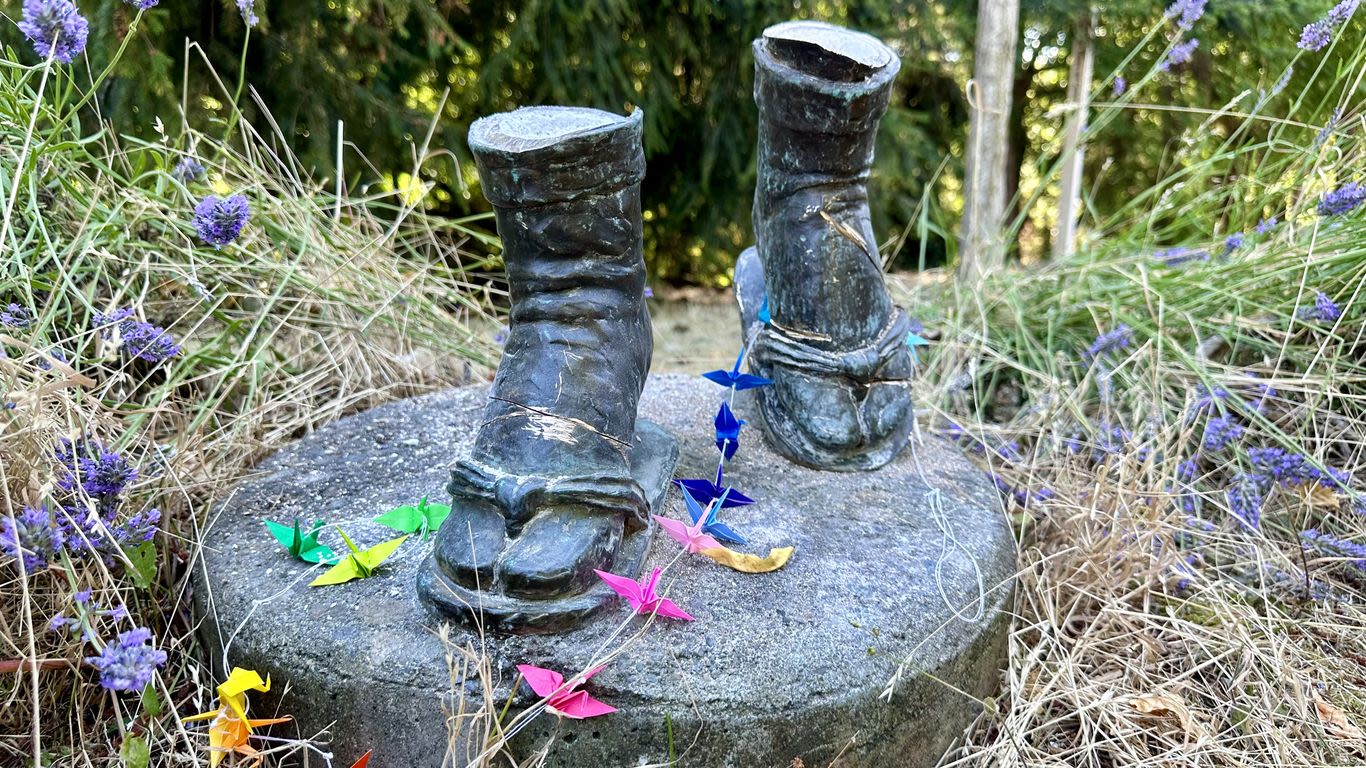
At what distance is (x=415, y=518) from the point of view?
1168 mm

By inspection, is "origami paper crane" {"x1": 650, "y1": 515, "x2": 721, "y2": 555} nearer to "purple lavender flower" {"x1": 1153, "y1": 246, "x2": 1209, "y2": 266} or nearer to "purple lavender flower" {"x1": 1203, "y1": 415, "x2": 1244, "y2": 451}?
"purple lavender flower" {"x1": 1203, "y1": 415, "x2": 1244, "y2": 451}

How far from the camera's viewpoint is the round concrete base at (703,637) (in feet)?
3.00

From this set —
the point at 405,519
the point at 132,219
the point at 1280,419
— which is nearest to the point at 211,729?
the point at 405,519

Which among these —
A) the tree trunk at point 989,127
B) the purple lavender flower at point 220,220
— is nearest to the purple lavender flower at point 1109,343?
the tree trunk at point 989,127

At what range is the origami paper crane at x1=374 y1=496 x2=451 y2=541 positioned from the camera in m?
1.16

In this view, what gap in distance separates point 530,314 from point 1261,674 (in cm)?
99

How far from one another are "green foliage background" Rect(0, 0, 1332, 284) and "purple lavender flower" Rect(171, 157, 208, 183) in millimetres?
322

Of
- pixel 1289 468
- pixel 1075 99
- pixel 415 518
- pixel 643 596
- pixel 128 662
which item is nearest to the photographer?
pixel 128 662

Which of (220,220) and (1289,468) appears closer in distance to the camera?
(220,220)

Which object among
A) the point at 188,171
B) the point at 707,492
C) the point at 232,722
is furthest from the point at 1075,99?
the point at 232,722

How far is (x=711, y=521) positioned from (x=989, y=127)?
197cm

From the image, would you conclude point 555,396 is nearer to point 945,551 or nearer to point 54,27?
point 945,551

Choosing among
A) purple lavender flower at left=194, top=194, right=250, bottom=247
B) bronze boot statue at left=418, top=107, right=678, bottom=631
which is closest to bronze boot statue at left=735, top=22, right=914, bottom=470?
bronze boot statue at left=418, top=107, right=678, bottom=631

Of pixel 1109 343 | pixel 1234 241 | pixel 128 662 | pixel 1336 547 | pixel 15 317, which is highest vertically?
pixel 15 317
